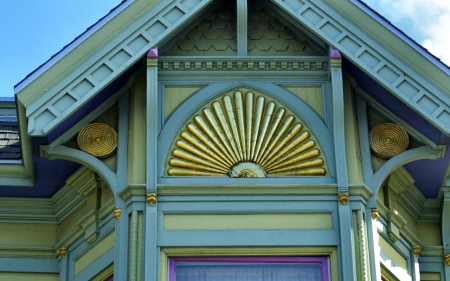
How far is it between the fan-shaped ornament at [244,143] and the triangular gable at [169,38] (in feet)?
3.10

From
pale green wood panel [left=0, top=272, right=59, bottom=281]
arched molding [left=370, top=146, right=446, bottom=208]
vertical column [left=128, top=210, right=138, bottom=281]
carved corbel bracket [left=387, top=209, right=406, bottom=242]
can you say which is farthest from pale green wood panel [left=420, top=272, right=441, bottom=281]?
pale green wood panel [left=0, top=272, right=59, bottom=281]

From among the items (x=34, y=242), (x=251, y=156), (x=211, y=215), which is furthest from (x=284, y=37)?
(x=34, y=242)

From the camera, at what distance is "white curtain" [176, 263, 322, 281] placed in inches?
456

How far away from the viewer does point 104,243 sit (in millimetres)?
12109

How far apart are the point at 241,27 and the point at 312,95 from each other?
3.62ft

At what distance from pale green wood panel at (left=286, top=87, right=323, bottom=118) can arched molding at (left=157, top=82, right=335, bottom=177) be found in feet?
0.16

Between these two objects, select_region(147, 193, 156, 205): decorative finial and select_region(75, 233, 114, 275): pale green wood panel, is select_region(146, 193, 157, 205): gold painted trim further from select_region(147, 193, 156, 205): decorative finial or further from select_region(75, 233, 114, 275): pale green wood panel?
select_region(75, 233, 114, 275): pale green wood panel

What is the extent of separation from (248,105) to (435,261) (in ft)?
9.22

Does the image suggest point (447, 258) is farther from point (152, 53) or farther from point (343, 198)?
point (152, 53)

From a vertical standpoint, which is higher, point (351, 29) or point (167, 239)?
point (351, 29)

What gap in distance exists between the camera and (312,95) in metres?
12.5

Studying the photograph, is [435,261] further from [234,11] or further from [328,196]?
[234,11]

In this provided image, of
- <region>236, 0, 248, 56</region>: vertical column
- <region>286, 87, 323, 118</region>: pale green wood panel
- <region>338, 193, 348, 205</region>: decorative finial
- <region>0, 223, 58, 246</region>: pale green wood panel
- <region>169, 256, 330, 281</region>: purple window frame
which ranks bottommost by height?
<region>169, 256, 330, 281</region>: purple window frame

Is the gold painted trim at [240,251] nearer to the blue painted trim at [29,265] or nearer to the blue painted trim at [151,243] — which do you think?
the blue painted trim at [151,243]
